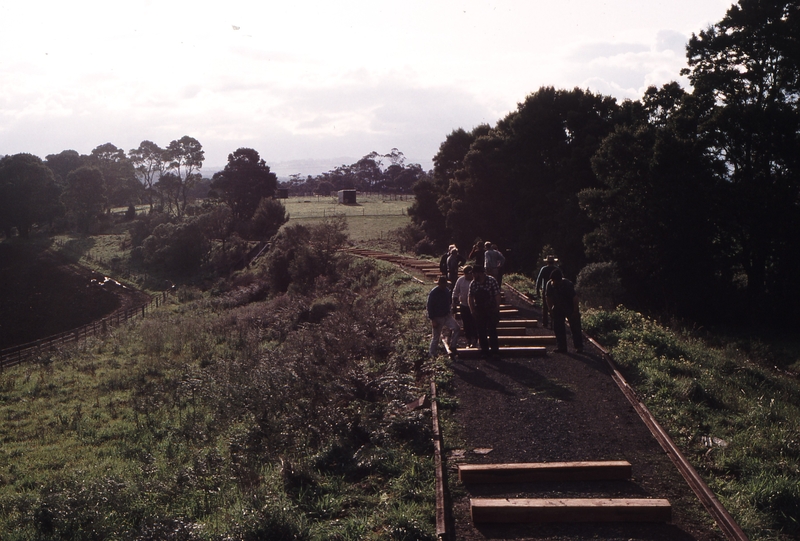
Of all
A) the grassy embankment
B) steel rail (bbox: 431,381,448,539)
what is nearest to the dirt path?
steel rail (bbox: 431,381,448,539)

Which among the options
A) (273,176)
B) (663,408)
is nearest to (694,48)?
(663,408)

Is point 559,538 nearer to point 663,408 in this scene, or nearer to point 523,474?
point 523,474

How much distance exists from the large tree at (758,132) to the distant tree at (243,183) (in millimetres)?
40278

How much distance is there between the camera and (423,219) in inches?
1722

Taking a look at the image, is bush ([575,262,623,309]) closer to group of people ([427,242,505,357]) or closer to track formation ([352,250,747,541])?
group of people ([427,242,505,357])

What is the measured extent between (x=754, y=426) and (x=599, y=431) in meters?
2.18

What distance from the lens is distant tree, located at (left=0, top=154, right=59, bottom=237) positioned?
203ft

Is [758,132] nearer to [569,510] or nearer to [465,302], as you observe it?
[465,302]

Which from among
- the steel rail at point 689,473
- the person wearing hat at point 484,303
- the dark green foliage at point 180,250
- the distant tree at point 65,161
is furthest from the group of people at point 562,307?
the distant tree at point 65,161

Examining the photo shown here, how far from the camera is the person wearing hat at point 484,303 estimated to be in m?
11.9

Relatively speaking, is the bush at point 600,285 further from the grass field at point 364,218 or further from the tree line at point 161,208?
the tree line at point 161,208

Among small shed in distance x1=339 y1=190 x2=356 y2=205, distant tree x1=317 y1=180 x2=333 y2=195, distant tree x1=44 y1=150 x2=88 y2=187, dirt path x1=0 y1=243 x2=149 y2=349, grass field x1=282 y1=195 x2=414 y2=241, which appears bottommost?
dirt path x1=0 y1=243 x2=149 y2=349

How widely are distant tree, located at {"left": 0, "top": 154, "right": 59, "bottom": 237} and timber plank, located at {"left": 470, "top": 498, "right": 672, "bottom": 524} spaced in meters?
68.4

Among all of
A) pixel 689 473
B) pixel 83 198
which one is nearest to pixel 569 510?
pixel 689 473
